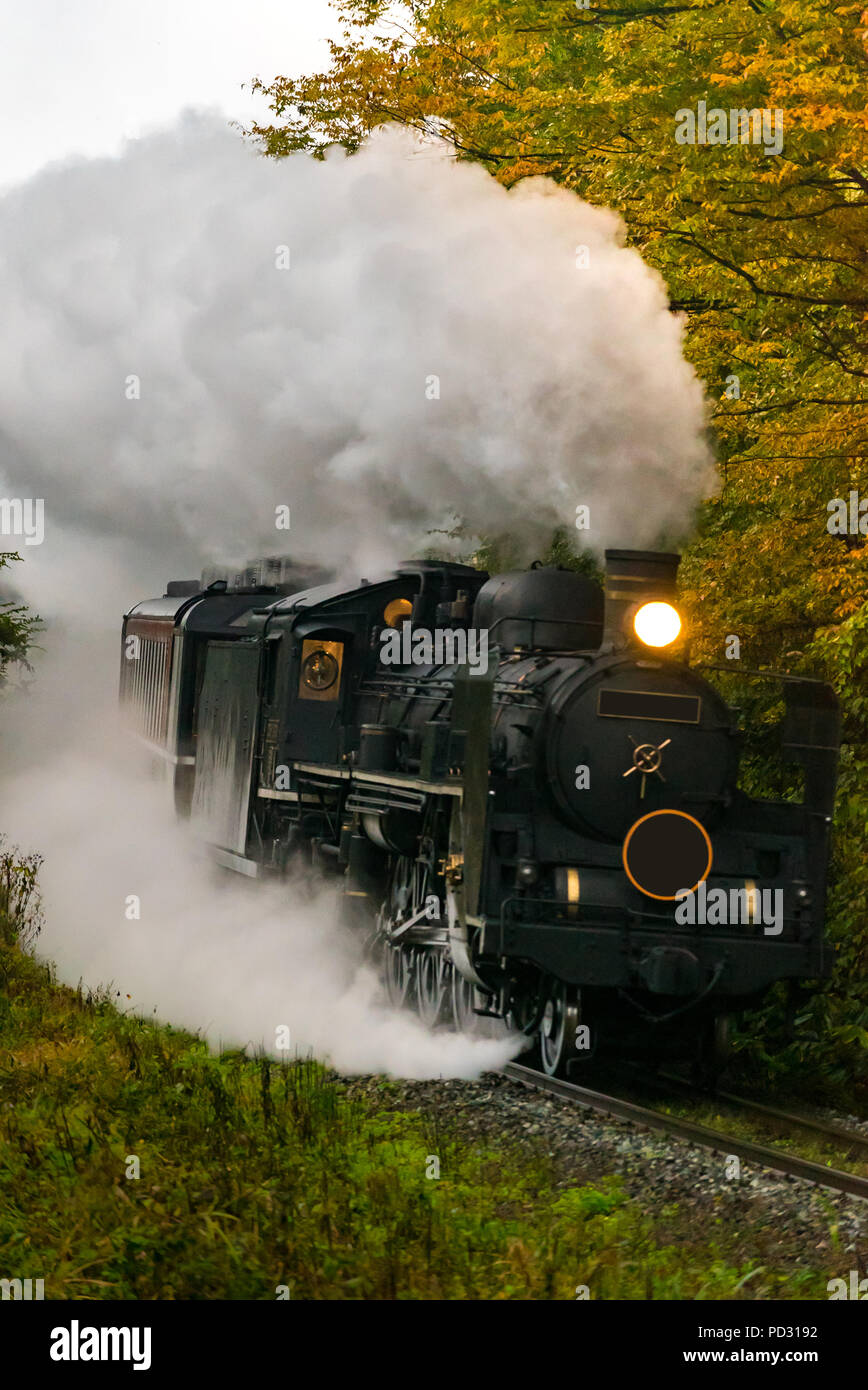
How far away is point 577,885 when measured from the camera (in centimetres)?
834

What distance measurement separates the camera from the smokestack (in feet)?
27.2

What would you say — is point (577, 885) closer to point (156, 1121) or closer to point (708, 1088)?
point (708, 1088)

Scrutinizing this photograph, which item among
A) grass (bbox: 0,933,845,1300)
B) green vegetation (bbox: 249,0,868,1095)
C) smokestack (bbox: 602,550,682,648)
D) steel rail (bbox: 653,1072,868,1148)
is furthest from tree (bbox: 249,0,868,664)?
grass (bbox: 0,933,845,1300)

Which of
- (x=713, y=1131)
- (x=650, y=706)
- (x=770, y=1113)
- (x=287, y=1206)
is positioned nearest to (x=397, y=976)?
(x=770, y=1113)

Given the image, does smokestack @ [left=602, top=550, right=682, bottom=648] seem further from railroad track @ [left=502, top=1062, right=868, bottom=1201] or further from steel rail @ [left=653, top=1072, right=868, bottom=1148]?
steel rail @ [left=653, top=1072, right=868, bottom=1148]

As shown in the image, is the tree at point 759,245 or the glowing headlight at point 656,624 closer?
the glowing headlight at point 656,624

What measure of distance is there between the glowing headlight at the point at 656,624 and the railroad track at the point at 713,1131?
2.40m

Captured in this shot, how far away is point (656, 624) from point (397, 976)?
332cm

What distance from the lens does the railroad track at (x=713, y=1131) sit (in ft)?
22.3

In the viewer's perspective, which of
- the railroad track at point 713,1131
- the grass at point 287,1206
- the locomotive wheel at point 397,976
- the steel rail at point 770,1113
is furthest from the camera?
the locomotive wheel at point 397,976

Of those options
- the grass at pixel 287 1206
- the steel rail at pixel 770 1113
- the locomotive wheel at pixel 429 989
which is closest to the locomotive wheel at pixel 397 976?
the locomotive wheel at pixel 429 989

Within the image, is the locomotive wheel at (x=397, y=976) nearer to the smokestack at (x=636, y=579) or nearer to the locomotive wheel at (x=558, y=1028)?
the locomotive wheel at (x=558, y=1028)

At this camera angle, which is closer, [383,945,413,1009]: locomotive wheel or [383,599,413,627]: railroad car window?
[383,945,413,1009]: locomotive wheel

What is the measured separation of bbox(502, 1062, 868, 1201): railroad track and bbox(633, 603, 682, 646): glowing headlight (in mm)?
2398
